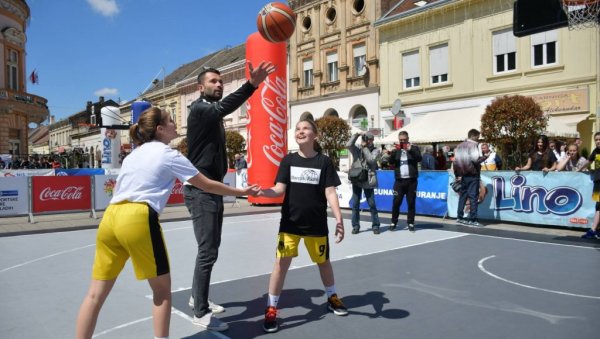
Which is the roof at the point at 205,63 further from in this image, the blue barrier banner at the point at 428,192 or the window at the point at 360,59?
the blue barrier banner at the point at 428,192

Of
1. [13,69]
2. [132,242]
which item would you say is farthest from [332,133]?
[13,69]

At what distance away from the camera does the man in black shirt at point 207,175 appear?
3.99m

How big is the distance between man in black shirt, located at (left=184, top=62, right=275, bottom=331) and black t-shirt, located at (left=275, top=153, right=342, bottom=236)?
578 millimetres

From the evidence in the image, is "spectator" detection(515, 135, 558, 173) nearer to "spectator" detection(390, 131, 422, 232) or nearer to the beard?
"spectator" detection(390, 131, 422, 232)

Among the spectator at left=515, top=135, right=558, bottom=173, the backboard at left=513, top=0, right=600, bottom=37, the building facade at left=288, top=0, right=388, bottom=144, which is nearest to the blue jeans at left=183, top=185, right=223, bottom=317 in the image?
the backboard at left=513, top=0, right=600, bottom=37

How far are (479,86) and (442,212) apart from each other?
13.2 metres

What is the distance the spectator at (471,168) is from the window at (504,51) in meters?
13.6

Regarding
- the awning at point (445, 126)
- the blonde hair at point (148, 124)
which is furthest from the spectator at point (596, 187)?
the awning at point (445, 126)

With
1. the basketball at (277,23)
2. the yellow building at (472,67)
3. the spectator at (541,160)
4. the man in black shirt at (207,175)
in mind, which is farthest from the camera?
the yellow building at (472,67)

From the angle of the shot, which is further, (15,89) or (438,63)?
(15,89)

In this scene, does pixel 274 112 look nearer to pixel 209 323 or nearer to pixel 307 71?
pixel 209 323

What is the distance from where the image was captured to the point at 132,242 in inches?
117

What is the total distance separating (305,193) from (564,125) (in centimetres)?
1658

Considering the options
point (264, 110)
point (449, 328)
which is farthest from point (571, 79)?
point (449, 328)
